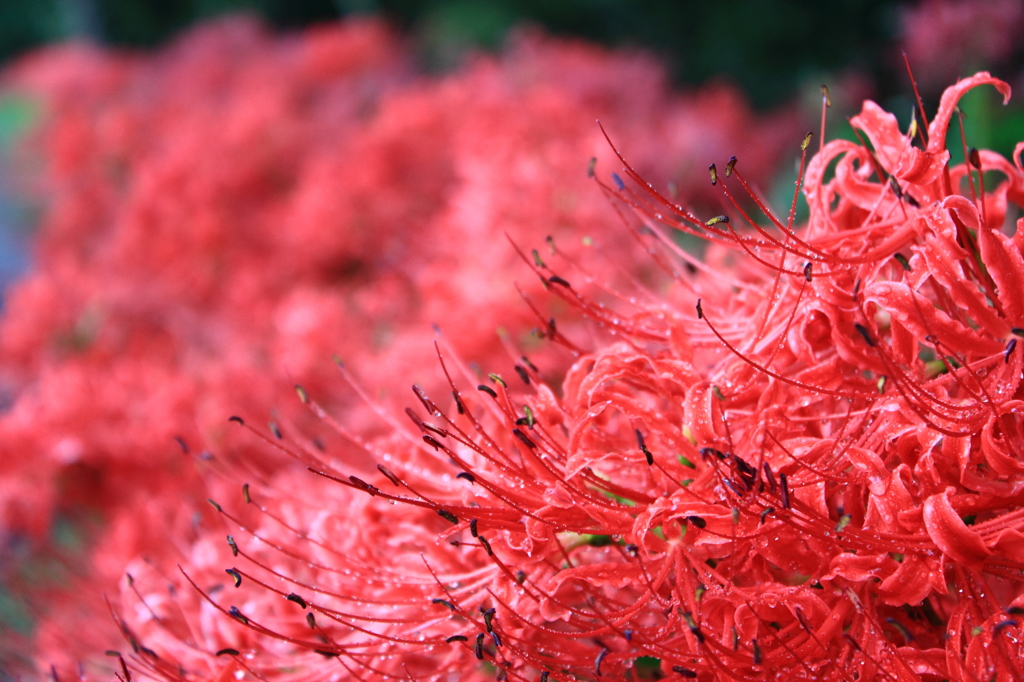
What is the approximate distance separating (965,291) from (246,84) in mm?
3917

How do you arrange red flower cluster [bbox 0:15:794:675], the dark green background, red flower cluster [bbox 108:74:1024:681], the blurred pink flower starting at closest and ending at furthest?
red flower cluster [bbox 108:74:1024:681] < red flower cluster [bbox 0:15:794:675] < the blurred pink flower < the dark green background

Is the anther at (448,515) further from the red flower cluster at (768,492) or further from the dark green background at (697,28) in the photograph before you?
the dark green background at (697,28)

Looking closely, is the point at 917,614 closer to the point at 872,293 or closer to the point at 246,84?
the point at 872,293

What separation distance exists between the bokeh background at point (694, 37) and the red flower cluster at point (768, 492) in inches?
49.2

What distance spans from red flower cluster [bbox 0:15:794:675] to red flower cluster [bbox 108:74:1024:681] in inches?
3.3

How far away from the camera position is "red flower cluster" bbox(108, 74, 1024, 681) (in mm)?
528

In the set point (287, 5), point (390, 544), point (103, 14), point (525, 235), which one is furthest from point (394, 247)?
point (103, 14)

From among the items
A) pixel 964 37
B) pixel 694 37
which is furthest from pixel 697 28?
pixel 964 37

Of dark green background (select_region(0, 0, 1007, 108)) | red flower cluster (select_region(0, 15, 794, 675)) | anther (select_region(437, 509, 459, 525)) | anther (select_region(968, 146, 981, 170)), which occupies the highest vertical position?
dark green background (select_region(0, 0, 1007, 108))

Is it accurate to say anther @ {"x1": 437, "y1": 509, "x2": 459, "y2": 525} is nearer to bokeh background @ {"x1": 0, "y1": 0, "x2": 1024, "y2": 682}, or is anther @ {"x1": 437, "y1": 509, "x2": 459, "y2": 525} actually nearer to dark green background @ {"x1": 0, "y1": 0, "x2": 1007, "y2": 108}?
bokeh background @ {"x1": 0, "y1": 0, "x2": 1024, "y2": 682}

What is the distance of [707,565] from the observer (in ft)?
1.93

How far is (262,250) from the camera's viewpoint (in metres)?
2.81

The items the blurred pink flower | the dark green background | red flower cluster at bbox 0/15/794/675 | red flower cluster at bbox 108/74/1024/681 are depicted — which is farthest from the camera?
the dark green background

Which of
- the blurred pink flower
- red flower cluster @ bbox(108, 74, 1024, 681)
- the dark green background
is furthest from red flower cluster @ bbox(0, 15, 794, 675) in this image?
the blurred pink flower
